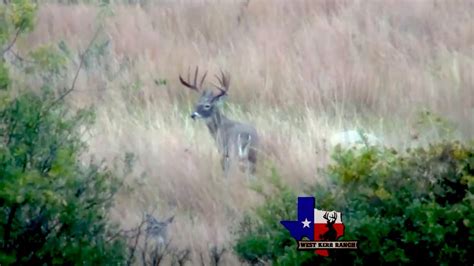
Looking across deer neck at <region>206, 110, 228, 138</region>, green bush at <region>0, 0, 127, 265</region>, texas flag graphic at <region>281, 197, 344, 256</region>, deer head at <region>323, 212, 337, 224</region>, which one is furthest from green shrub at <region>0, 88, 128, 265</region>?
deer neck at <region>206, 110, 228, 138</region>

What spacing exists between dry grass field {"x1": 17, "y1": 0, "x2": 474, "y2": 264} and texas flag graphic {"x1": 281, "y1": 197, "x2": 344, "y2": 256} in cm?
83

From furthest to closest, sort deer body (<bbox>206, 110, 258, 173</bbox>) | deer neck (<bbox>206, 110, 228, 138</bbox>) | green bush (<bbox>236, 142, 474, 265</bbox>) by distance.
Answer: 1. deer neck (<bbox>206, 110, 228, 138</bbox>)
2. deer body (<bbox>206, 110, 258, 173</bbox>)
3. green bush (<bbox>236, 142, 474, 265</bbox>)

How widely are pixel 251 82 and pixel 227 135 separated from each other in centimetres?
357

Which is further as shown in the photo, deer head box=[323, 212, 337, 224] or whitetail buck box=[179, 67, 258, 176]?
whitetail buck box=[179, 67, 258, 176]

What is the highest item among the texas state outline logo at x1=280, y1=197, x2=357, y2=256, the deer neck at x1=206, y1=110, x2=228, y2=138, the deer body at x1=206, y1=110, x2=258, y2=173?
the deer neck at x1=206, y1=110, x2=228, y2=138

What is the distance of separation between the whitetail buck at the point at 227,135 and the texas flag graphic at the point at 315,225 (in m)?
3.15

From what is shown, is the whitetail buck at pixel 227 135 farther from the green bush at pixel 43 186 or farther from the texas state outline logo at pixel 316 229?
the green bush at pixel 43 186

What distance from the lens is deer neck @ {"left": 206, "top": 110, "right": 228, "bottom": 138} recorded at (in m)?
12.0

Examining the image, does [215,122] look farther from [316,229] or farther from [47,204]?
[47,204]

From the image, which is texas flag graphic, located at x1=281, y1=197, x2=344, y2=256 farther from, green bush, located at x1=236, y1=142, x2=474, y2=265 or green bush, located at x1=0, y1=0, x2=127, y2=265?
green bush, located at x1=0, y1=0, x2=127, y2=265

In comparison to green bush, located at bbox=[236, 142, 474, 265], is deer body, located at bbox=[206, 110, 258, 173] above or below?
above

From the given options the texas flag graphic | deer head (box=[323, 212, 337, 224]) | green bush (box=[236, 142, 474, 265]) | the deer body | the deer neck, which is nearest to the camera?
green bush (box=[236, 142, 474, 265])

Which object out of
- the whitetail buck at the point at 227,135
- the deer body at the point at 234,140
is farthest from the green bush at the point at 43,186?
the deer body at the point at 234,140

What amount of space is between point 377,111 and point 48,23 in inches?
251
